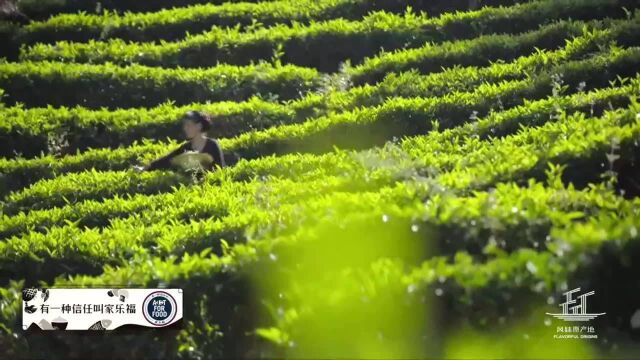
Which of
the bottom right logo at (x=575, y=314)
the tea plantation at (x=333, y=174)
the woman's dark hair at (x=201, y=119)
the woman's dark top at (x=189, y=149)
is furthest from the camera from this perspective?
the woman's dark hair at (x=201, y=119)

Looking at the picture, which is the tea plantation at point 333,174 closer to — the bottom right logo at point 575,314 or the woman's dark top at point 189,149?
the bottom right logo at point 575,314

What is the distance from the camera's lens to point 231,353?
4.70 meters

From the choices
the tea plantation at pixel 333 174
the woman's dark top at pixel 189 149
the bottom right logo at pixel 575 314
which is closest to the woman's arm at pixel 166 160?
the woman's dark top at pixel 189 149

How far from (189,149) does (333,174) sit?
1941 mm

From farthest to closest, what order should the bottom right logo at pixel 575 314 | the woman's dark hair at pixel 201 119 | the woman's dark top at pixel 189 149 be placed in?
the woman's dark hair at pixel 201 119 < the woman's dark top at pixel 189 149 < the bottom right logo at pixel 575 314

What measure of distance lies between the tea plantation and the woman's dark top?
0.55 feet

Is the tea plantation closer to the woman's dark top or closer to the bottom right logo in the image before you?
the bottom right logo

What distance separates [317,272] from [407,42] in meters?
8.34

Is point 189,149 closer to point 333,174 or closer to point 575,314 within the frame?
point 333,174

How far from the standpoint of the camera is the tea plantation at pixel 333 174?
439 cm

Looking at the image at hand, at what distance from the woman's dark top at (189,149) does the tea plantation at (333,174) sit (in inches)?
6.6

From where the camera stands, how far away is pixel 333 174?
784cm

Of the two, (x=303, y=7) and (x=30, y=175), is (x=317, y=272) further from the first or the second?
(x=303, y=7)

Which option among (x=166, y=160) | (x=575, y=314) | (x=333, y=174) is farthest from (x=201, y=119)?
(x=575, y=314)
